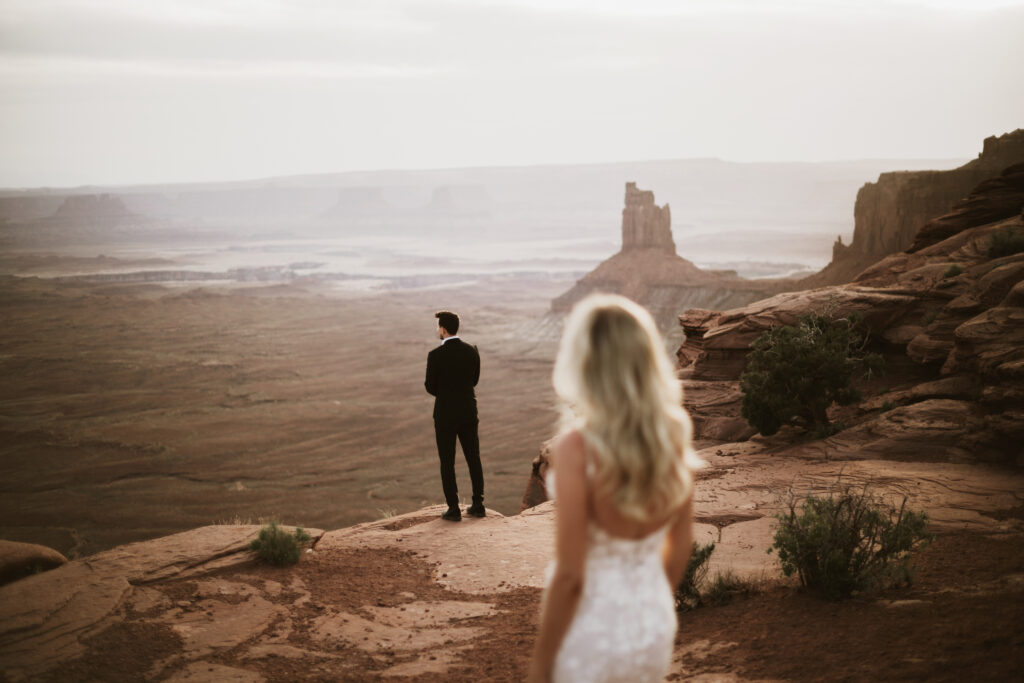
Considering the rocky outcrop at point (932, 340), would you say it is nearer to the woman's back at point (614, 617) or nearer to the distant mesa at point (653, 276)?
the woman's back at point (614, 617)

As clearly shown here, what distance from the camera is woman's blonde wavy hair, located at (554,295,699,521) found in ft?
6.92

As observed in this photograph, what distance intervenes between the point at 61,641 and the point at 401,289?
11182 cm

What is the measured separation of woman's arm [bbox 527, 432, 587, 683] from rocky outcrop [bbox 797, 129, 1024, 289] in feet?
87.6

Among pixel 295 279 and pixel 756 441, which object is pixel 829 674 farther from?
pixel 295 279

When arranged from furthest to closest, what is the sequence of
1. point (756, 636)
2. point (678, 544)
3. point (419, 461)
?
point (419, 461) → point (756, 636) → point (678, 544)

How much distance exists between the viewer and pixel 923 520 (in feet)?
16.6

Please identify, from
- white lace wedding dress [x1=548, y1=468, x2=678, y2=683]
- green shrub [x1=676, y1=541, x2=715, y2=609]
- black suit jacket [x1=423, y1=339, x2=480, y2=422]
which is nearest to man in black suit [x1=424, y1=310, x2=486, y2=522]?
black suit jacket [x1=423, y1=339, x2=480, y2=422]

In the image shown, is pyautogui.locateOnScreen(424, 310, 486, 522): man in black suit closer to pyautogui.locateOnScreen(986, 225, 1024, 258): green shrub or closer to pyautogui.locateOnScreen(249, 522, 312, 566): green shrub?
pyautogui.locateOnScreen(249, 522, 312, 566): green shrub

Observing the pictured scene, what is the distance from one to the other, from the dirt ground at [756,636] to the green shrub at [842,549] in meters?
0.10

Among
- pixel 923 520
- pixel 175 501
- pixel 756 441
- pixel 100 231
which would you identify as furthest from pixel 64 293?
pixel 923 520

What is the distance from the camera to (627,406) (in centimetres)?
212

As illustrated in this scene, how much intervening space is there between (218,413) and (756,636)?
44553 mm

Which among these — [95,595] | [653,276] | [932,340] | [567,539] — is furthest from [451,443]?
[653,276]

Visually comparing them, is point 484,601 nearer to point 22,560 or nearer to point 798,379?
point 22,560
